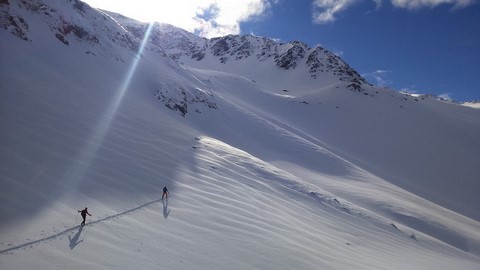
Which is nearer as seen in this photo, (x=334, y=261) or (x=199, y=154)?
(x=334, y=261)

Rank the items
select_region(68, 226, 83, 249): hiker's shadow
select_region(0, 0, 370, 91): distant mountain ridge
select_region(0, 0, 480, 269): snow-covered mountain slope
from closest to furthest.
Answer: select_region(68, 226, 83, 249): hiker's shadow, select_region(0, 0, 480, 269): snow-covered mountain slope, select_region(0, 0, 370, 91): distant mountain ridge

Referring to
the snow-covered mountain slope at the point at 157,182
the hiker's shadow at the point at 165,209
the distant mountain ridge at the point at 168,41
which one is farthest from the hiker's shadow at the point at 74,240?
the distant mountain ridge at the point at 168,41

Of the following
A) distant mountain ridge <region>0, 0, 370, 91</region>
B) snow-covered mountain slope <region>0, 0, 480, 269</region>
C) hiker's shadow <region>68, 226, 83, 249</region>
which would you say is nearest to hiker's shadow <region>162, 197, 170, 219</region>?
snow-covered mountain slope <region>0, 0, 480, 269</region>

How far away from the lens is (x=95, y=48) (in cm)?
3048

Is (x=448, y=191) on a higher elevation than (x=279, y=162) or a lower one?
higher

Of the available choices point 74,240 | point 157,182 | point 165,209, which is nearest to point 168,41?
point 157,182

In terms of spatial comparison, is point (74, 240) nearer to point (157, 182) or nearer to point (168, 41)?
point (157, 182)

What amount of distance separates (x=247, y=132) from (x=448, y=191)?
3051 centimetres

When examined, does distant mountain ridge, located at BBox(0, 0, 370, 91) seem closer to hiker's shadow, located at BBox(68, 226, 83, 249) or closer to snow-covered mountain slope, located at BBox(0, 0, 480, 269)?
snow-covered mountain slope, located at BBox(0, 0, 480, 269)

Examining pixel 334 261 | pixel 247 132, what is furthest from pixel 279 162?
pixel 334 261

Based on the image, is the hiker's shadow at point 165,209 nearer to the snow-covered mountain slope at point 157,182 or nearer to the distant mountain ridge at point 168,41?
the snow-covered mountain slope at point 157,182

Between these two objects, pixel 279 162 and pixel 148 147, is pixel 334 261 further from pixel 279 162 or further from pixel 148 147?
pixel 279 162

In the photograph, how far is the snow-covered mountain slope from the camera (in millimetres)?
10273

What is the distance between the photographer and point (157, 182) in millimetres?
15539
